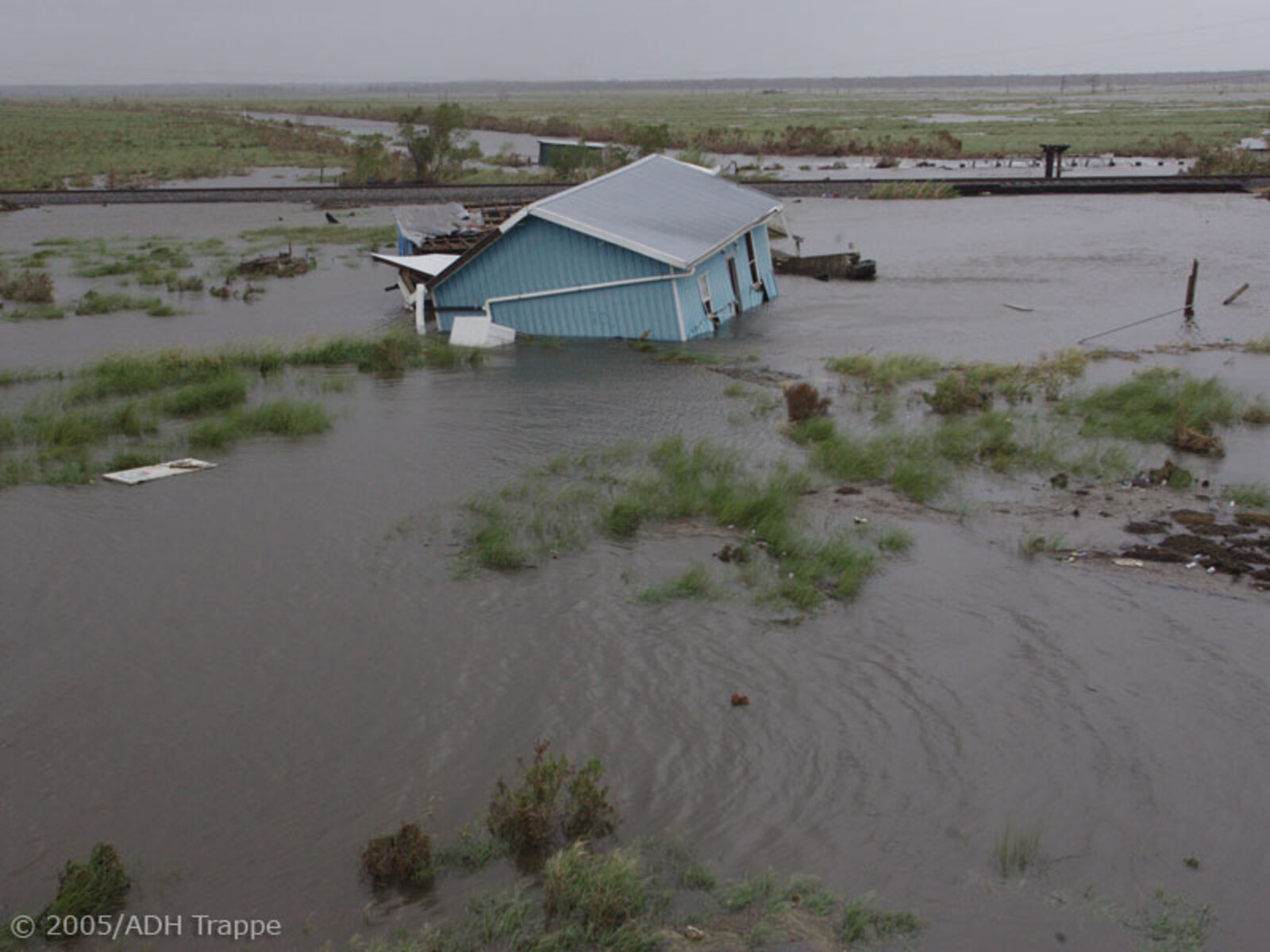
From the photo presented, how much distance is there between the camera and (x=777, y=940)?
604cm

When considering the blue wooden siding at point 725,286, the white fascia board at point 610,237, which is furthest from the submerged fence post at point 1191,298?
the white fascia board at point 610,237

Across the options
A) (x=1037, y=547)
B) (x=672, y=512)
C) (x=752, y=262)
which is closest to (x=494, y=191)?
(x=752, y=262)

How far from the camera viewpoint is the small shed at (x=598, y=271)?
67.7 ft

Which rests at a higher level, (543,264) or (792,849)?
(543,264)

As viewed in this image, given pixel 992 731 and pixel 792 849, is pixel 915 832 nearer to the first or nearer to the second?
pixel 792 849

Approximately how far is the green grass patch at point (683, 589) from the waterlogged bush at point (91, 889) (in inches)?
194

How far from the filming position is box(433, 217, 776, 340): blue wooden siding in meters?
20.8

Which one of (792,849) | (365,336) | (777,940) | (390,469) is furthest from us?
(365,336)

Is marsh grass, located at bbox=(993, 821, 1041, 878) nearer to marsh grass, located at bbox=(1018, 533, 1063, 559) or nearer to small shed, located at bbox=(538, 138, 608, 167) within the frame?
marsh grass, located at bbox=(1018, 533, 1063, 559)

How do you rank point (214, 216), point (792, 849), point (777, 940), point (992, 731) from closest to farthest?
point (777, 940) → point (792, 849) → point (992, 731) → point (214, 216)

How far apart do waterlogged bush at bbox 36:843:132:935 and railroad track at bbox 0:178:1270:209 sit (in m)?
37.1

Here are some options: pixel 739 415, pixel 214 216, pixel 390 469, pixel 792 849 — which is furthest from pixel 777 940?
pixel 214 216

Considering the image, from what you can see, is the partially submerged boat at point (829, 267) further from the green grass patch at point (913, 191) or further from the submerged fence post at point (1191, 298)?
the green grass patch at point (913, 191)

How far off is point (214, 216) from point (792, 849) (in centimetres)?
3887
